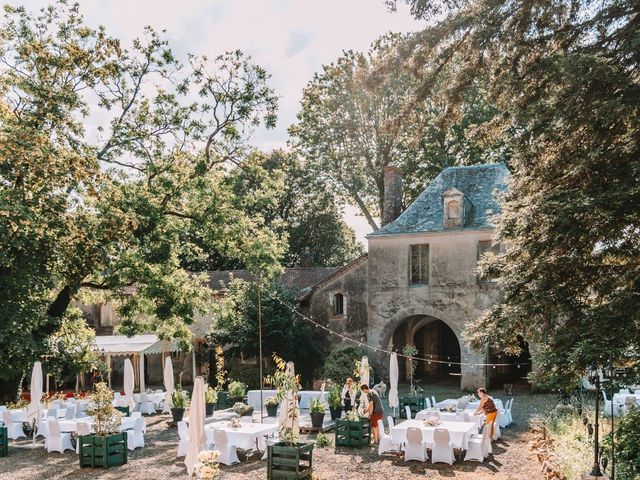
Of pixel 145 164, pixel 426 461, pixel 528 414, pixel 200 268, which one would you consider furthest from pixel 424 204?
pixel 200 268

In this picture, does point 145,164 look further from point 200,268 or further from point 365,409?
point 200,268

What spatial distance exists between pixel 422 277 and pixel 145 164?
13.6 meters

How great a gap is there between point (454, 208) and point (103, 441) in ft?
62.1

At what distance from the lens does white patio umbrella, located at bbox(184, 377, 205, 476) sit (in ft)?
39.6

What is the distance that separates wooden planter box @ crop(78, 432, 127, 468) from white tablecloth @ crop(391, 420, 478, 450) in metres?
6.32

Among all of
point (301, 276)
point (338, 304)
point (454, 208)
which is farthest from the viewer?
point (301, 276)

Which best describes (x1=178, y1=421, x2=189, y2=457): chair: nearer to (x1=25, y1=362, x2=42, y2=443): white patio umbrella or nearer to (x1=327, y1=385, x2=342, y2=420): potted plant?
(x1=25, y1=362, x2=42, y2=443): white patio umbrella

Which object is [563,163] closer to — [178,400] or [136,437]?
[136,437]

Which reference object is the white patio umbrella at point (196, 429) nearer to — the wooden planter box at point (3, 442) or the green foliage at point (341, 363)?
the wooden planter box at point (3, 442)

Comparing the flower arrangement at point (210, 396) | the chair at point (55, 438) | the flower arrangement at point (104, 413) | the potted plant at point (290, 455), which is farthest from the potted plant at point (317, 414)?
the chair at point (55, 438)

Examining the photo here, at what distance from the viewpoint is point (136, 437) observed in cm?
1744

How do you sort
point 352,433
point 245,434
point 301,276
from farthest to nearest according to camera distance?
point 301,276 < point 352,433 < point 245,434

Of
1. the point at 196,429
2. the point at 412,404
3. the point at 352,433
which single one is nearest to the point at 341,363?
the point at 412,404

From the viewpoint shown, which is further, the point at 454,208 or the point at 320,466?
the point at 454,208
